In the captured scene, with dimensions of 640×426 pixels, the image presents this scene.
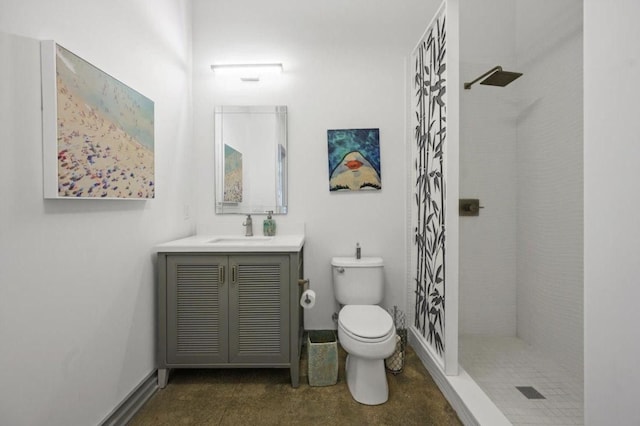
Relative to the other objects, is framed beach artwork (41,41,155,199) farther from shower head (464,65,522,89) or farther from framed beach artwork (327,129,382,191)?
shower head (464,65,522,89)

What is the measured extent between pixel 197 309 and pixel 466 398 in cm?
154

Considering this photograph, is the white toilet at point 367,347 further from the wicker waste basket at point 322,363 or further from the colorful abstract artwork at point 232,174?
the colorful abstract artwork at point 232,174

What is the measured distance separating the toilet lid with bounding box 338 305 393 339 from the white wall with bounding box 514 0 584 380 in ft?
3.87

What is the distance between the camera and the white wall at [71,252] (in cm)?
97

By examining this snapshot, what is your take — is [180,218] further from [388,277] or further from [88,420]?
[388,277]

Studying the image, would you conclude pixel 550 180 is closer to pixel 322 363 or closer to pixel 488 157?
pixel 488 157

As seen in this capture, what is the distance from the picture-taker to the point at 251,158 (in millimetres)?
2352

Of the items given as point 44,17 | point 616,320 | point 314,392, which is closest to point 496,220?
point 616,320

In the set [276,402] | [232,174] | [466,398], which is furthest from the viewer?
[232,174]

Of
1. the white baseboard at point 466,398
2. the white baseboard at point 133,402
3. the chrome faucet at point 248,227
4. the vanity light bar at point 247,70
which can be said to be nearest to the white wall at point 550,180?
the white baseboard at point 466,398

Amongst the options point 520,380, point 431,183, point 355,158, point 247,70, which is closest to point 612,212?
point 431,183

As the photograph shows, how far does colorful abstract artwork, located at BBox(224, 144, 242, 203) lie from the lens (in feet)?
7.73

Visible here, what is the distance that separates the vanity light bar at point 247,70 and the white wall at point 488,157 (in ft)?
4.84

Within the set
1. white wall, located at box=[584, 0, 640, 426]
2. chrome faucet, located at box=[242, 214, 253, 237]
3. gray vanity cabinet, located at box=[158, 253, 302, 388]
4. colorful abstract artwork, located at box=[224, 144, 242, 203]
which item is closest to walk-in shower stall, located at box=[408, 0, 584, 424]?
white wall, located at box=[584, 0, 640, 426]
